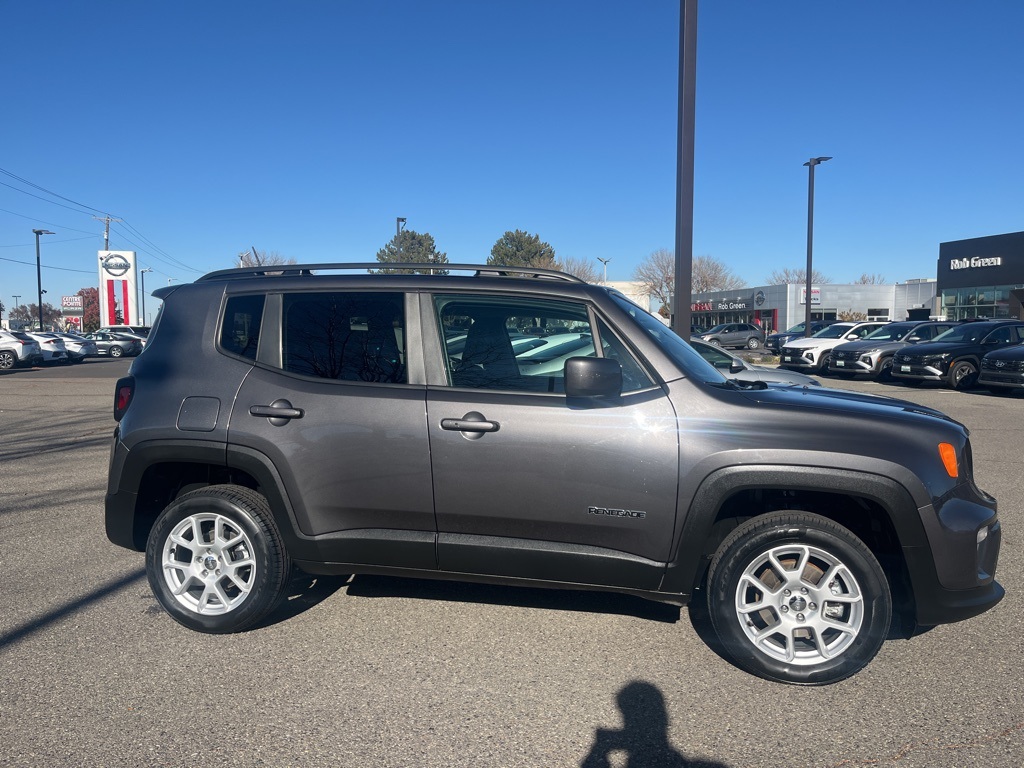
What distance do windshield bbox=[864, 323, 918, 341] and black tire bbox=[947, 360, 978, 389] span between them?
3.72 meters

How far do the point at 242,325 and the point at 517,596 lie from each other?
2200 millimetres

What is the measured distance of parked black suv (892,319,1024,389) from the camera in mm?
17344

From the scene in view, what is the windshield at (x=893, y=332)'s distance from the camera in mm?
21656

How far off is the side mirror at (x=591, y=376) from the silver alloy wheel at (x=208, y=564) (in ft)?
6.23

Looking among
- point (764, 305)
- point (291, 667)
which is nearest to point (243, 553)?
point (291, 667)

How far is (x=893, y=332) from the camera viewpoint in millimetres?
22188

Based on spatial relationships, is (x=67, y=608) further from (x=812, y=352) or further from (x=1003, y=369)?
(x=812, y=352)

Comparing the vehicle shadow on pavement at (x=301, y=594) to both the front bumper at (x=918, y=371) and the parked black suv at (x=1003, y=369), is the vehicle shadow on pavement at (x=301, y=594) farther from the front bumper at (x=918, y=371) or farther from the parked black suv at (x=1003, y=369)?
the front bumper at (x=918, y=371)

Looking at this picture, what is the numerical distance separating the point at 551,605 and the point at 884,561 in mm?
1773

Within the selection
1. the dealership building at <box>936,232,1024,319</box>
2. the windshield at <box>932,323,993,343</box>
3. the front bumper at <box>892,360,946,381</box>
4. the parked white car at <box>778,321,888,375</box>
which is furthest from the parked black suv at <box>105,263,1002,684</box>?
the dealership building at <box>936,232,1024,319</box>

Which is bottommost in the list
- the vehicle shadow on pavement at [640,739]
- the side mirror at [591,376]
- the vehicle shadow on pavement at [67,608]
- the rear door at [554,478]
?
the vehicle shadow on pavement at [640,739]

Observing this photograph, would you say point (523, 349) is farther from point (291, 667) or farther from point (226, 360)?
point (291, 667)

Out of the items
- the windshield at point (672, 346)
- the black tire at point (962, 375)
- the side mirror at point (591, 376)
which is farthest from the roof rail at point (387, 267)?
the black tire at point (962, 375)

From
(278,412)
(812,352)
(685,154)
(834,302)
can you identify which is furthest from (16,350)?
(834,302)
